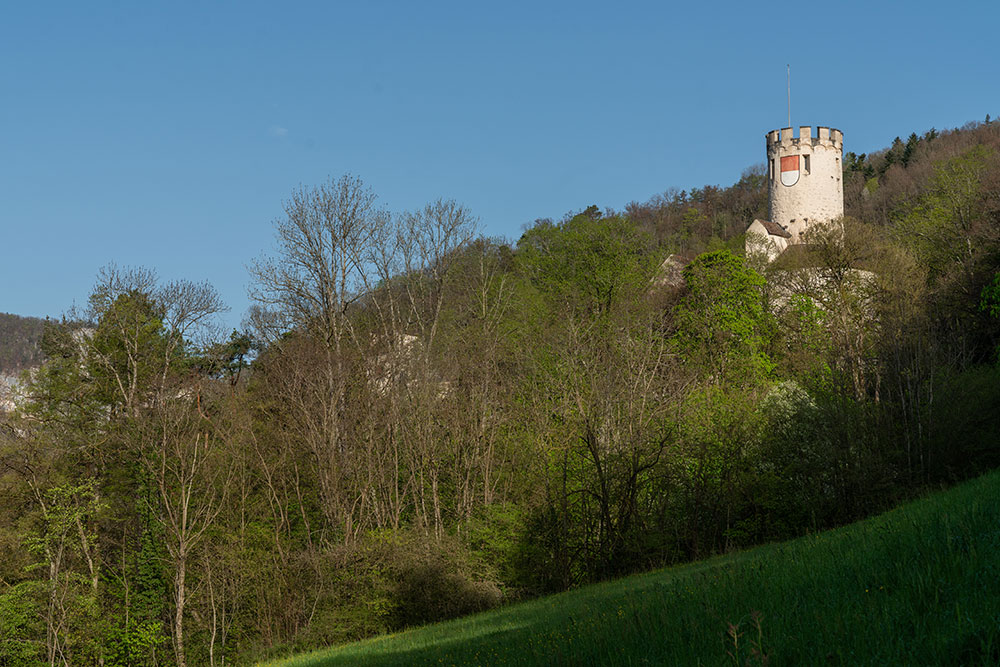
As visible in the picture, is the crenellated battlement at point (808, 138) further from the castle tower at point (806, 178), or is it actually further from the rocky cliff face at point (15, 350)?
the rocky cliff face at point (15, 350)

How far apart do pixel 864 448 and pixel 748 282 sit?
21633 millimetres

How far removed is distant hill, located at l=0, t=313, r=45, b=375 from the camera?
4153 centimetres

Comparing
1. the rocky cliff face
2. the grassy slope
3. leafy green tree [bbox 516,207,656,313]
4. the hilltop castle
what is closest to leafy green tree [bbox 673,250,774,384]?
leafy green tree [bbox 516,207,656,313]

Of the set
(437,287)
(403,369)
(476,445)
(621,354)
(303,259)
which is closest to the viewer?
(621,354)

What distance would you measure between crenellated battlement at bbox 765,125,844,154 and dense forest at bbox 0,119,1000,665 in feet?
58.6

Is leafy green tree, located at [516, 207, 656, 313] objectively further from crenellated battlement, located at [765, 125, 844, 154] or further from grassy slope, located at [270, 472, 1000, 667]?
grassy slope, located at [270, 472, 1000, 667]

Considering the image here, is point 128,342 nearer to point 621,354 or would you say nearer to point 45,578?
point 45,578

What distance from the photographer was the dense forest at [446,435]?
1018 inches

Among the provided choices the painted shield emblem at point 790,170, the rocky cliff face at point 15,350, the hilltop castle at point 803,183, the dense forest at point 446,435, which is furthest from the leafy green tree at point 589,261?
the rocky cliff face at point 15,350

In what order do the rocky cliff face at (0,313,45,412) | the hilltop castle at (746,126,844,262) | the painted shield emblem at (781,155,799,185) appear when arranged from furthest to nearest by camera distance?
the painted shield emblem at (781,155,799,185) → the hilltop castle at (746,126,844,262) → the rocky cliff face at (0,313,45,412)

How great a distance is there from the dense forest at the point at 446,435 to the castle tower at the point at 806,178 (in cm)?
1581

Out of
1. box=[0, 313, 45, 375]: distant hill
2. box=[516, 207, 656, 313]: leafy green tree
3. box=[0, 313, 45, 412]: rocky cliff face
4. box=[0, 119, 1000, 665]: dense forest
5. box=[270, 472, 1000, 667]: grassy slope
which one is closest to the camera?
box=[270, 472, 1000, 667]: grassy slope

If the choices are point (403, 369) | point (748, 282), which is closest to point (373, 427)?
point (403, 369)

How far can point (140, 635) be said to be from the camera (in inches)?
1169
